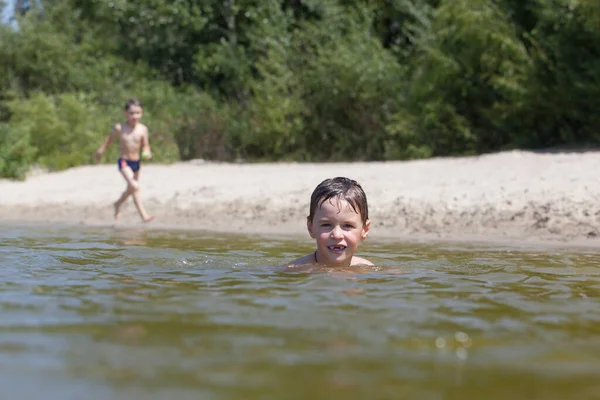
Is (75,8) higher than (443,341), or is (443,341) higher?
(75,8)

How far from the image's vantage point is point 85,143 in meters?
18.5

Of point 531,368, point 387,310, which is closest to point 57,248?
point 387,310

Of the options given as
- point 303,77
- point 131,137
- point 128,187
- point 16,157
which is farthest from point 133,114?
point 303,77

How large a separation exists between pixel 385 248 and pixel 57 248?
298 centimetres

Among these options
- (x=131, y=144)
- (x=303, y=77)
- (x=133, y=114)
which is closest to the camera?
(x=131, y=144)

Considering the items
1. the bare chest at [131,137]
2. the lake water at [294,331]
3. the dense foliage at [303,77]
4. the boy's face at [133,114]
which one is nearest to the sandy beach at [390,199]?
the bare chest at [131,137]

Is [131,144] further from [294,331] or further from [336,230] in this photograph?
[294,331]

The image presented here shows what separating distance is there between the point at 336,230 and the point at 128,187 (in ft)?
20.4

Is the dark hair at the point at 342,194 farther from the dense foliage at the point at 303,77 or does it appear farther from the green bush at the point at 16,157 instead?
the green bush at the point at 16,157

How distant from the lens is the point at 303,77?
838 inches

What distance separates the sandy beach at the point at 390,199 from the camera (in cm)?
953

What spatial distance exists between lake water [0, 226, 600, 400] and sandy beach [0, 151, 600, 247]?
317 centimetres

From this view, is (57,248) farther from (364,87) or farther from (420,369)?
(364,87)

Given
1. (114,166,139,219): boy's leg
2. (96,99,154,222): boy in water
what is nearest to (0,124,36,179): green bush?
(96,99,154,222): boy in water
